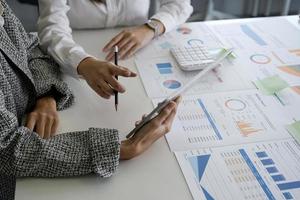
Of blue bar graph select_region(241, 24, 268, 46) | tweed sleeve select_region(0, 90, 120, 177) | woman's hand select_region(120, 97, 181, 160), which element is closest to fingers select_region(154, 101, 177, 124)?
woman's hand select_region(120, 97, 181, 160)

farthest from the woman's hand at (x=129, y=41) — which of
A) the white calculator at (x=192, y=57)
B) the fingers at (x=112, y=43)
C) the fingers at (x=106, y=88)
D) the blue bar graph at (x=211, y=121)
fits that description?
the blue bar graph at (x=211, y=121)

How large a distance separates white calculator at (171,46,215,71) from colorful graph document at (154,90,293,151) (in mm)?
120

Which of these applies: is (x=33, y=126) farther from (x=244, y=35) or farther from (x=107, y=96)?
(x=244, y=35)

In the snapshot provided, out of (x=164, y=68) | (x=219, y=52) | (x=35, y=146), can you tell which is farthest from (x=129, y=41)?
(x=35, y=146)

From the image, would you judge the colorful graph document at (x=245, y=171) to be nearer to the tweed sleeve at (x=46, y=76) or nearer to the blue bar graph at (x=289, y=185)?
the blue bar graph at (x=289, y=185)

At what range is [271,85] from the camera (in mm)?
1029

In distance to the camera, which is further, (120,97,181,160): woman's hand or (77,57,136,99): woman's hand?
(77,57,136,99): woman's hand

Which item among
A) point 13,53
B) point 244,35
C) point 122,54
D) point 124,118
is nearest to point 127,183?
point 124,118

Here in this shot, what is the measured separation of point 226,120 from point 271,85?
8.0 inches

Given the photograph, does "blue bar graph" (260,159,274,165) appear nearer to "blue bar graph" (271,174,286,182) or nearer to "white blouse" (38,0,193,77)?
"blue bar graph" (271,174,286,182)

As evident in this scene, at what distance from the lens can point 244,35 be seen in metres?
1.28

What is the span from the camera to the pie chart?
1025 millimetres

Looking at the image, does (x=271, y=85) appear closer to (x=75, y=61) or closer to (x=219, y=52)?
(x=219, y=52)

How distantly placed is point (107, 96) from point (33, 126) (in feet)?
0.60
